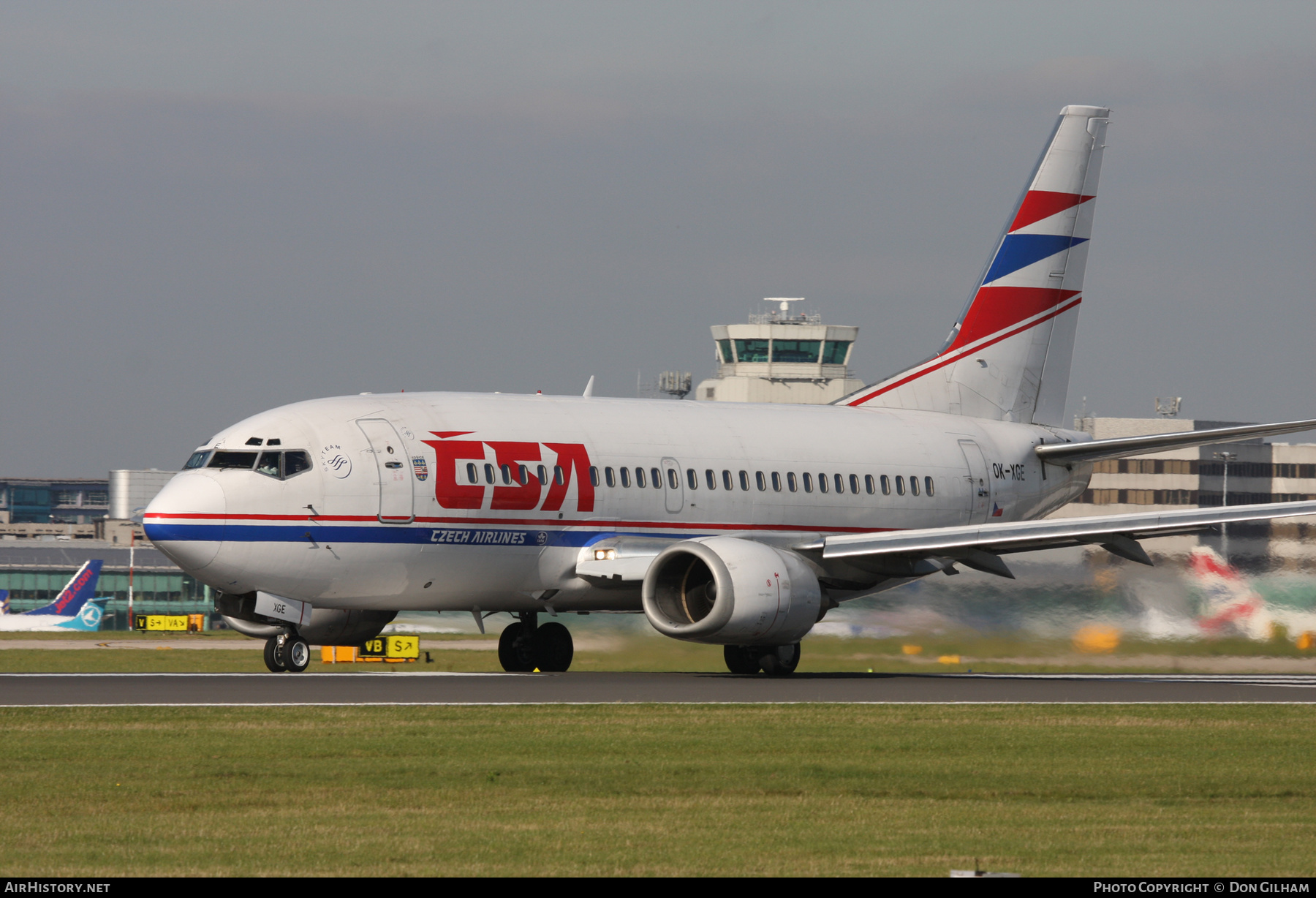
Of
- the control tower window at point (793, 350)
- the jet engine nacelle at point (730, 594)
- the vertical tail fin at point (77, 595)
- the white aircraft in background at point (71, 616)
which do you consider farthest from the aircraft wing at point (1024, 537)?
the control tower window at point (793, 350)

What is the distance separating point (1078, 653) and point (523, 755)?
17622 millimetres

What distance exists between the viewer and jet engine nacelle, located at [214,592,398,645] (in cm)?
2823

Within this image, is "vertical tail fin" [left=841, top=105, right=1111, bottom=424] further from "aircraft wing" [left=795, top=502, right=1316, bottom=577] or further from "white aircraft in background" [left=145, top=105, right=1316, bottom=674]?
"aircraft wing" [left=795, top=502, right=1316, bottom=577]

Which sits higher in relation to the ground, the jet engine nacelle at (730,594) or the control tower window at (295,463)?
the control tower window at (295,463)

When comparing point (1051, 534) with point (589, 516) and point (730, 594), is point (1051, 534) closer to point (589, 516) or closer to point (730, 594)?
point (730, 594)

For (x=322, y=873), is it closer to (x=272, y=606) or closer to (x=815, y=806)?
(x=815, y=806)

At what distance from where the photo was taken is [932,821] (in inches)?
516

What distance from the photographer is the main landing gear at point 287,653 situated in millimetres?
29266

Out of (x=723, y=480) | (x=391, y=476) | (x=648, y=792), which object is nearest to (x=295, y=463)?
(x=391, y=476)

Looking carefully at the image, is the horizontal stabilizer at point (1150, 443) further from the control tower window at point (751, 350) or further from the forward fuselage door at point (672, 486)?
the control tower window at point (751, 350)

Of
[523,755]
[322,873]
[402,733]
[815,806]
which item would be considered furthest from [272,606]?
[322,873]

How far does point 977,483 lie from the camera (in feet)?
120

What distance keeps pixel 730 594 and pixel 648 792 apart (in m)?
13.4

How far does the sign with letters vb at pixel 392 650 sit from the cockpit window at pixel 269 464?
79.6 feet
